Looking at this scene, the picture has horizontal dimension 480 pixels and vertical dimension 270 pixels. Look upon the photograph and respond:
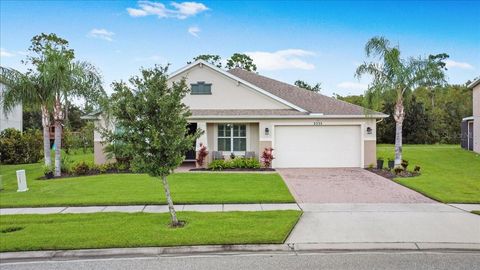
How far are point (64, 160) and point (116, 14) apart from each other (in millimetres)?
8113

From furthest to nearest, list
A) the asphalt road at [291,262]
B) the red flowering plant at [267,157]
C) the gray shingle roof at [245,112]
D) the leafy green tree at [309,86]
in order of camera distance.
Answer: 1. the leafy green tree at [309,86]
2. the gray shingle roof at [245,112]
3. the red flowering plant at [267,157]
4. the asphalt road at [291,262]

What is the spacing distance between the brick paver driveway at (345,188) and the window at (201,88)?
635 cm

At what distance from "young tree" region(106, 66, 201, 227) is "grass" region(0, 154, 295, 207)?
3287 millimetres

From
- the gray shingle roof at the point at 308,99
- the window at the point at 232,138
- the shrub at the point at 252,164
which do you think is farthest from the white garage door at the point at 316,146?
the window at the point at 232,138

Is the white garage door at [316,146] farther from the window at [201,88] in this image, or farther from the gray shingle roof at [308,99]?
the window at [201,88]

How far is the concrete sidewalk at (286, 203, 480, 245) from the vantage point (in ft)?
23.7

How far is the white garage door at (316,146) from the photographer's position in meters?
19.5

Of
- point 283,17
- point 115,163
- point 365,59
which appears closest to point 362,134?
point 365,59

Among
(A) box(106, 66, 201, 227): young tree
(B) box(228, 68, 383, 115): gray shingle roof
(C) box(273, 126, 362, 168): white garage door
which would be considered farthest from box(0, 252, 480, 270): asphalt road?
(C) box(273, 126, 362, 168): white garage door

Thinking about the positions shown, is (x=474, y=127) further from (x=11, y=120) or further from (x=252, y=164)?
(x=11, y=120)

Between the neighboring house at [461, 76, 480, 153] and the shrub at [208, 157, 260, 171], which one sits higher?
the neighboring house at [461, 76, 480, 153]

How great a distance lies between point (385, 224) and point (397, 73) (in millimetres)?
10417

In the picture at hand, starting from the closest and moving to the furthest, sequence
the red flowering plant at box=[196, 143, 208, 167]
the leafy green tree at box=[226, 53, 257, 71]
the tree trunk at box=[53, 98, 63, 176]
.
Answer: the tree trunk at box=[53, 98, 63, 176] < the red flowering plant at box=[196, 143, 208, 167] < the leafy green tree at box=[226, 53, 257, 71]

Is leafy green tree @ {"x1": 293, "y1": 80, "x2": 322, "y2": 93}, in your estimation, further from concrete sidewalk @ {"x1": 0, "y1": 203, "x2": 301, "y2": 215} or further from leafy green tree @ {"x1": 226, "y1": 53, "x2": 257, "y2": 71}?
concrete sidewalk @ {"x1": 0, "y1": 203, "x2": 301, "y2": 215}
